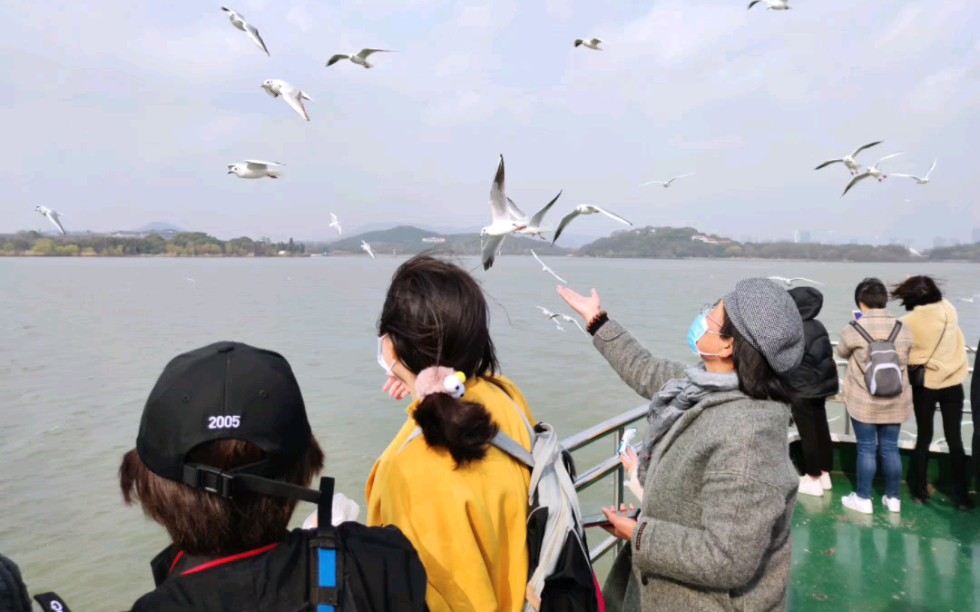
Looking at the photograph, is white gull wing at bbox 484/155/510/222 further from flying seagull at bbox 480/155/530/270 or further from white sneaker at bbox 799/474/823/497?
white sneaker at bbox 799/474/823/497

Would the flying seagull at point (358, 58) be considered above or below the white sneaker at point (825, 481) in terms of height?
above

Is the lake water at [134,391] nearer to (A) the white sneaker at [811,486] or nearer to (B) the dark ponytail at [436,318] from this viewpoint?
(B) the dark ponytail at [436,318]

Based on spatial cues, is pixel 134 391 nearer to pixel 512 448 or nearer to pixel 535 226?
pixel 535 226

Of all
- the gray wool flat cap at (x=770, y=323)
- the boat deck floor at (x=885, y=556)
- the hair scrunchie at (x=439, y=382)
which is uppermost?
the gray wool flat cap at (x=770, y=323)

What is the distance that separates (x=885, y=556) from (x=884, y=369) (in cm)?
115

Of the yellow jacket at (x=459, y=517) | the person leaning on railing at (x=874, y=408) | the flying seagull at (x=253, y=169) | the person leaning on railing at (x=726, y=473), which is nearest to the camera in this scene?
the yellow jacket at (x=459, y=517)

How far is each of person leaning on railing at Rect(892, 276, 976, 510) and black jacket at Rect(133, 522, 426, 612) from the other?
454 centimetres

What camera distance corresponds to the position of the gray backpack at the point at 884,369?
420 centimetres

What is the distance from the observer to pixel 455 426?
1241 mm

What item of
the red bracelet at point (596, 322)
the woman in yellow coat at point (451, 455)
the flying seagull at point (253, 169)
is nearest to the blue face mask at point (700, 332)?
the red bracelet at point (596, 322)

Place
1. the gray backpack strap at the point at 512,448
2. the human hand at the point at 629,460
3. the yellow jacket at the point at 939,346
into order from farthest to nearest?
the yellow jacket at the point at 939,346 < the human hand at the point at 629,460 < the gray backpack strap at the point at 512,448

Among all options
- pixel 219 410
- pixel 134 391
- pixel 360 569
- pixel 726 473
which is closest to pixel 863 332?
pixel 726 473

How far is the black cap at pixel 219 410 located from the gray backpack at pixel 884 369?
4207 millimetres

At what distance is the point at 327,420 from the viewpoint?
14.8 m
